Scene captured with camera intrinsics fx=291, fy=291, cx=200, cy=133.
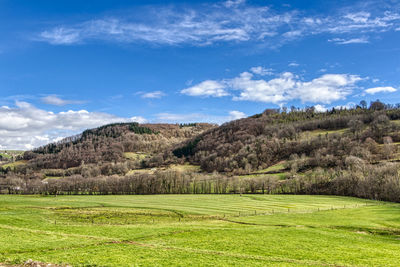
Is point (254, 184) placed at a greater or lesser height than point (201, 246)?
lesser

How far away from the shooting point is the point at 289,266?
95.8 ft

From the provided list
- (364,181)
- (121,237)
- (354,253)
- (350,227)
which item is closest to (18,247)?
(121,237)

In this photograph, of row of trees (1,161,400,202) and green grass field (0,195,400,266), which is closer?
green grass field (0,195,400,266)

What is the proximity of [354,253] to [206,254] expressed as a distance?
60.9ft

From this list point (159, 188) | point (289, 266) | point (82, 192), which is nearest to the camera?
point (289, 266)

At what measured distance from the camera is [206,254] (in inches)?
1328

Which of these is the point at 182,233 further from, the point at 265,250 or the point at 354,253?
the point at 354,253

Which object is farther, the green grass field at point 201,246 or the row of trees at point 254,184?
the row of trees at point 254,184

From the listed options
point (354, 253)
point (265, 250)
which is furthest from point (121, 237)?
point (354, 253)

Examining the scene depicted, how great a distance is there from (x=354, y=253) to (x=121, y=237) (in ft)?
104

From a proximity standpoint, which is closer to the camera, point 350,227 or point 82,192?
point 350,227

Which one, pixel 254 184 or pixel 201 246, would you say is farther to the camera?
pixel 254 184

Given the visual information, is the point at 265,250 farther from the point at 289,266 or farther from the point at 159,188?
the point at 159,188

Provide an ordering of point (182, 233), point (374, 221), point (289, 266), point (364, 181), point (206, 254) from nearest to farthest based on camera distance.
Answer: point (289, 266), point (206, 254), point (182, 233), point (374, 221), point (364, 181)
